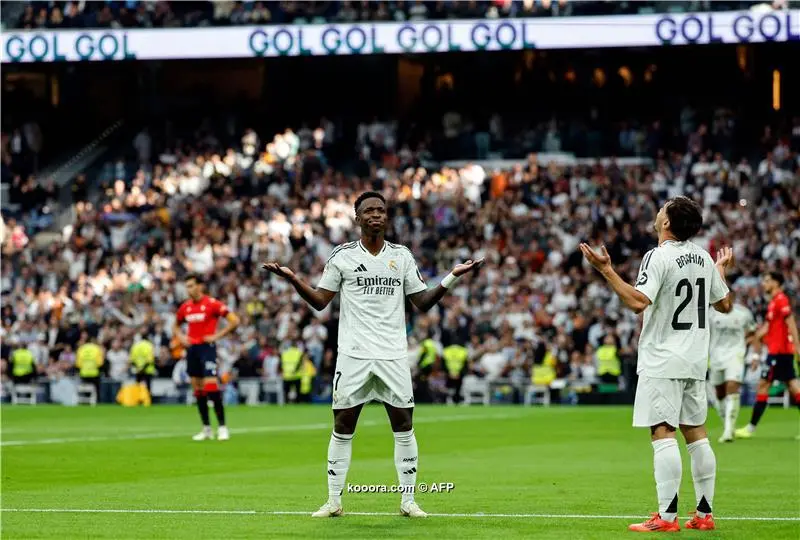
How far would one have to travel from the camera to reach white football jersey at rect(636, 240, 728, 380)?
10.5 meters

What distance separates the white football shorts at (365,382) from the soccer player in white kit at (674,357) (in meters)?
1.82

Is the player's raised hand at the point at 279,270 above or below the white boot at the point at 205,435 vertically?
above

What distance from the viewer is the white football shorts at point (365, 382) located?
11297 mm

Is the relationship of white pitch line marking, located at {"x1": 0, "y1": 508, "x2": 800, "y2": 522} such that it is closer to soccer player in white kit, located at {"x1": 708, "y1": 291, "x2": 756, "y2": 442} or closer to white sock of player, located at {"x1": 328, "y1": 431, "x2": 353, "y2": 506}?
white sock of player, located at {"x1": 328, "y1": 431, "x2": 353, "y2": 506}

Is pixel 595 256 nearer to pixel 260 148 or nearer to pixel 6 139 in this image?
pixel 260 148

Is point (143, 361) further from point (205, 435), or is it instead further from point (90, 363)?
point (205, 435)

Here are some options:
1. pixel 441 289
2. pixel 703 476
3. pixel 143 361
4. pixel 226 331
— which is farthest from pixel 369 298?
pixel 143 361

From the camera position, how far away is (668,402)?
10398 mm

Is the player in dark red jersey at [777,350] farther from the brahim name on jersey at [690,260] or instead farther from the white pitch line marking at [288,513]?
the brahim name on jersey at [690,260]

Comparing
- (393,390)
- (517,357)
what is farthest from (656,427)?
(517,357)

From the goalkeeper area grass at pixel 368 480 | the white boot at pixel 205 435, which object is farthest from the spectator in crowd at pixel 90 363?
the white boot at pixel 205 435

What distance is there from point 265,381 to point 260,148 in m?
12.3

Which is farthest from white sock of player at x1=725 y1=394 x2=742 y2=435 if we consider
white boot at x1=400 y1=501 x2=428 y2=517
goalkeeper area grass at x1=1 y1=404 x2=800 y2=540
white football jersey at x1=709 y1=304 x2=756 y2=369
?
white boot at x1=400 y1=501 x2=428 y2=517

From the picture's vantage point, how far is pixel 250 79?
49594mm
